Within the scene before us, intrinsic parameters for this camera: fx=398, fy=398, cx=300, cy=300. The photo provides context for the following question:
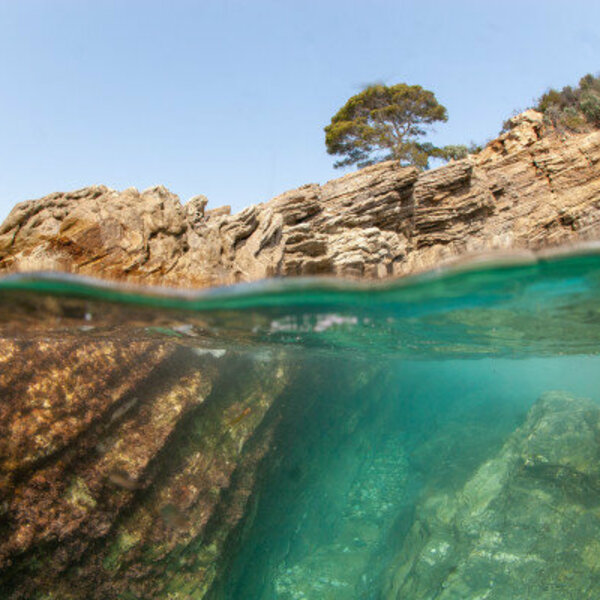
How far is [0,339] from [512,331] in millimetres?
15896

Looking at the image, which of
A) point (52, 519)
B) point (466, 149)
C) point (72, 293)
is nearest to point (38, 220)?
point (72, 293)

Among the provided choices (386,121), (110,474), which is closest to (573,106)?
(386,121)

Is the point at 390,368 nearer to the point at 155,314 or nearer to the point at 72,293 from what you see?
the point at 155,314

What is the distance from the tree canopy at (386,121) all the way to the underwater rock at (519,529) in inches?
899

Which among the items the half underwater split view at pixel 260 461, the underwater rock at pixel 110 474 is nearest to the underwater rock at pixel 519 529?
the half underwater split view at pixel 260 461

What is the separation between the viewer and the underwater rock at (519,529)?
10109 millimetres

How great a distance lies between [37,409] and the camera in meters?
8.29

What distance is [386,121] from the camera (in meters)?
31.3

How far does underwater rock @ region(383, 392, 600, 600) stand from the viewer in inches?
398

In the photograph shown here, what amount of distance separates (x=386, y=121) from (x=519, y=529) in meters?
28.6

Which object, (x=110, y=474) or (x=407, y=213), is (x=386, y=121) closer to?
(x=407, y=213)

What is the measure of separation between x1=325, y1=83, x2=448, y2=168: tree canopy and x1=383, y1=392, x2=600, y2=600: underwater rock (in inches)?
899

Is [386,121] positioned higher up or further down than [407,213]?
higher up

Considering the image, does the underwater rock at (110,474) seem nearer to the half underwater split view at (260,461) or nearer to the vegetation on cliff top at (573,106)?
the half underwater split view at (260,461)
